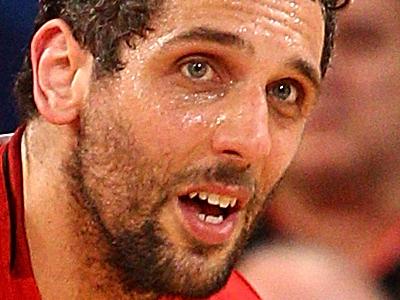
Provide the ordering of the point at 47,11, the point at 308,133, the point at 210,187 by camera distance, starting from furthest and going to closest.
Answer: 1. the point at 308,133
2. the point at 47,11
3. the point at 210,187

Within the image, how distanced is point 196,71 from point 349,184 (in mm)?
591

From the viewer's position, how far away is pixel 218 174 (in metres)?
0.83

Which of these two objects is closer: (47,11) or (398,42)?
(47,11)

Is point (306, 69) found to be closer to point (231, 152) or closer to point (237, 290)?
point (231, 152)

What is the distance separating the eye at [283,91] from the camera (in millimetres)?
871

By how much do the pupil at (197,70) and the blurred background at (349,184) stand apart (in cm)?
51

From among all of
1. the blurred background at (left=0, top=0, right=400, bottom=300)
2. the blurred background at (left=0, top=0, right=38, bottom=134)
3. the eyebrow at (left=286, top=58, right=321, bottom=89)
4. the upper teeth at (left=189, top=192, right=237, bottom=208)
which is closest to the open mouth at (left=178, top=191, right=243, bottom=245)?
the upper teeth at (left=189, top=192, right=237, bottom=208)

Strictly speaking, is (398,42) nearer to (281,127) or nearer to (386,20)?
(386,20)

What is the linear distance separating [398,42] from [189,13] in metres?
0.64

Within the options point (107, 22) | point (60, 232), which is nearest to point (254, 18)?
point (107, 22)

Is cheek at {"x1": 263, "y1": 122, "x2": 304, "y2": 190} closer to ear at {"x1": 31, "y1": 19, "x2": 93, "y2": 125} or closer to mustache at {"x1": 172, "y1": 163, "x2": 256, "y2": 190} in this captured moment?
mustache at {"x1": 172, "y1": 163, "x2": 256, "y2": 190}

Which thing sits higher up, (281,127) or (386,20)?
(281,127)

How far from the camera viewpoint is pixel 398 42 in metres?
1.42

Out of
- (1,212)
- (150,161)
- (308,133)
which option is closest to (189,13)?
(150,161)
